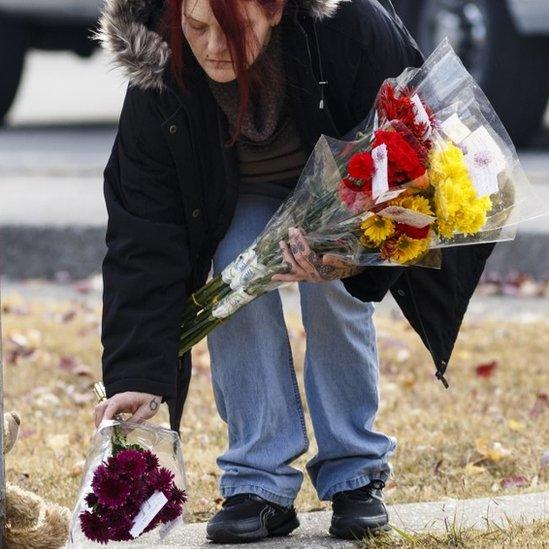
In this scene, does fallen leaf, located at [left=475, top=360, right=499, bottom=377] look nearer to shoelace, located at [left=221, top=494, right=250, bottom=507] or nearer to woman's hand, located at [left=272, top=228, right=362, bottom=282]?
shoelace, located at [left=221, top=494, right=250, bottom=507]

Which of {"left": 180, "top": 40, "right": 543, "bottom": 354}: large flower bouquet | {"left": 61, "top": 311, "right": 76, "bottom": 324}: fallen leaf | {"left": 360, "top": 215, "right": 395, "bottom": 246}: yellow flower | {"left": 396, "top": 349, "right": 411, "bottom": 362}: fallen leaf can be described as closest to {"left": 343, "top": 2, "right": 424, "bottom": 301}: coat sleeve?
{"left": 180, "top": 40, "right": 543, "bottom": 354}: large flower bouquet

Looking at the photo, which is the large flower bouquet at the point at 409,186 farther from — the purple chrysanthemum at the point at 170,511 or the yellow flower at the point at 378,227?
the purple chrysanthemum at the point at 170,511

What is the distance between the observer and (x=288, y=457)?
324 cm

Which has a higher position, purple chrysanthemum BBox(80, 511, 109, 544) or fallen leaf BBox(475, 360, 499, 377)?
purple chrysanthemum BBox(80, 511, 109, 544)

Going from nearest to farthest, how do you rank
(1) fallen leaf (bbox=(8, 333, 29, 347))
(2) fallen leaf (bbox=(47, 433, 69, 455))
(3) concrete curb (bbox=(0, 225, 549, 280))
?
(2) fallen leaf (bbox=(47, 433, 69, 455)) < (1) fallen leaf (bbox=(8, 333, 29, 347)) < (3) concrete curb (bbox=(0, 225, 549, 280))

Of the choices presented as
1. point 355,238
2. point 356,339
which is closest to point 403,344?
point 356,339

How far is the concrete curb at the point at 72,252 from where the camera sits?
6.45 metres

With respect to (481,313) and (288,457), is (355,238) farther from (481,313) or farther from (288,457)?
(481,313)

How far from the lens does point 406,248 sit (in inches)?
113

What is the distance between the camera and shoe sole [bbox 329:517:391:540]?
3.18 meters

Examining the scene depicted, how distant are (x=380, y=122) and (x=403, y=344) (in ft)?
8.37

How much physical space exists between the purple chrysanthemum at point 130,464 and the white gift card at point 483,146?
33.7 inches

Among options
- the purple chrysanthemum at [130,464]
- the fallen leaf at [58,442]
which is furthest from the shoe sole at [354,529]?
the fallen leaf at [58,442]

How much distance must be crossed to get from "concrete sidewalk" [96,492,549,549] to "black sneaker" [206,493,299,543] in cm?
2
